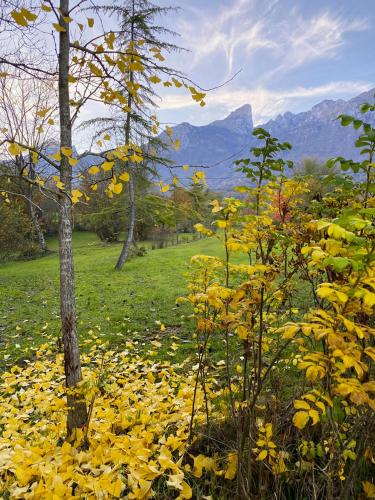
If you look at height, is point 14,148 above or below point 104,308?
above

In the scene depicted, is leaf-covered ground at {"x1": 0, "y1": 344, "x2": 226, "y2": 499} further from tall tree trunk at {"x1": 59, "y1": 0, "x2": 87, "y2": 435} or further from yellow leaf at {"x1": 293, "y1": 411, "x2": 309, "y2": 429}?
yellow leaf at {"x1": 293, "y1": 411, "x2": 309, "y2": 429}

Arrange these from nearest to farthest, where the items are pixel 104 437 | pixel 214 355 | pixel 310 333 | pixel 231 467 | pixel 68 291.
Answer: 1. pixel 310 333
2. pixel 231 467
3. pixel 104 437
4. pixel 68 291
5. pixel 214 355

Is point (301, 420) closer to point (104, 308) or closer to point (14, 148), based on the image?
point (14, 148)

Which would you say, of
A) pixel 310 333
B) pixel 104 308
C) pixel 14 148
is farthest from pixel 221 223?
pixel 104 308

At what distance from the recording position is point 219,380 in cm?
402

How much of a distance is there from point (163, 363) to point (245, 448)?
2.45 m

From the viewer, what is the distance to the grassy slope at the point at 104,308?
604 centimetres

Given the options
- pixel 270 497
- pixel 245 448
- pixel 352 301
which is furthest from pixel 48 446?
pixel 352 301

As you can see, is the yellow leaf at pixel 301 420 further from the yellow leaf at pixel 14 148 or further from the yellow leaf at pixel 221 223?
the yellow leaf at pixel 14 148

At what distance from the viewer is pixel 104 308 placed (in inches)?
315

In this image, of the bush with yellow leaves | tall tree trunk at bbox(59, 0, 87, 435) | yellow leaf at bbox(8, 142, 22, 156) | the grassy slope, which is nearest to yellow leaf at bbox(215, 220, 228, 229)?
the bush with yellow leaves

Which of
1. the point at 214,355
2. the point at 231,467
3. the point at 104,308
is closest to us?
the point at 231,467

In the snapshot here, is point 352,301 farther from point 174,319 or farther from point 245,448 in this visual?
point 174,319

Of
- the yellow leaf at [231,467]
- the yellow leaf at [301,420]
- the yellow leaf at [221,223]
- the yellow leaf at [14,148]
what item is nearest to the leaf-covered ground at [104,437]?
the yellow leaf at [231,467]
